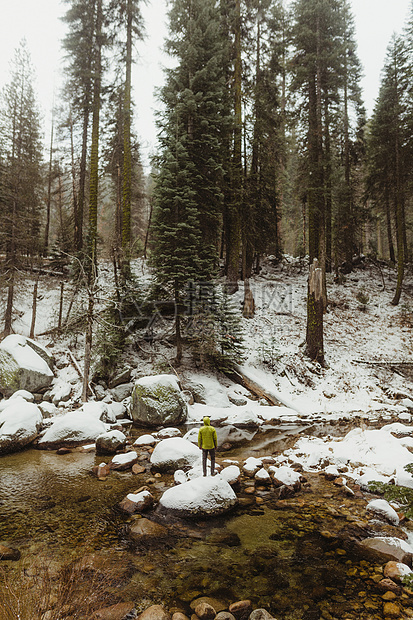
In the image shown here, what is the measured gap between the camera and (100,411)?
1127cm

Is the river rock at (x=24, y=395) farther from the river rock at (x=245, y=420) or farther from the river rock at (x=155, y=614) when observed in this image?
the river rock at (x=155, y=614)

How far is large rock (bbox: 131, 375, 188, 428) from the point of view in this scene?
1137cm

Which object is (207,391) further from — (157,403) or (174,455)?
(174,455)

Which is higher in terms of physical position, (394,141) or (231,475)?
(394,141)

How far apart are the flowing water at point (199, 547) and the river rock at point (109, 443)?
1.71 meters

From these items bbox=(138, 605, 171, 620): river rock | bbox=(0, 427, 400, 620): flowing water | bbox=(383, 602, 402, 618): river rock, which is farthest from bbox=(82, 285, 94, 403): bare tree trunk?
bbox=(383, 602, 402, 618): river rock

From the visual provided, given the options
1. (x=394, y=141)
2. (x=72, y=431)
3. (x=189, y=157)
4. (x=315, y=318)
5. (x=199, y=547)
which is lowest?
(x=199, y=547)

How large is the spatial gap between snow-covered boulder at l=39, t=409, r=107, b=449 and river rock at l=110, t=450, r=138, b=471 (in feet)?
6.39

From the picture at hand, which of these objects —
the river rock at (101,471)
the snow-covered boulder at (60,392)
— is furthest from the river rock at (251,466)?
the snow-covered boulder at (60,392)

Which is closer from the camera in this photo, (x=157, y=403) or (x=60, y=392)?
(x=157, y=403)

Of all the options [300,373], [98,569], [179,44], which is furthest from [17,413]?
[179,44]

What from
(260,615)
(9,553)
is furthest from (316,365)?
(9,553)

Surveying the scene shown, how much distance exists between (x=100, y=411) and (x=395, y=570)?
9336 millimetres

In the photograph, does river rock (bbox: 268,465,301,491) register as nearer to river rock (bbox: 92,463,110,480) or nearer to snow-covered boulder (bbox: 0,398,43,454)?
river rock (bbox: 92,463,110,480)
